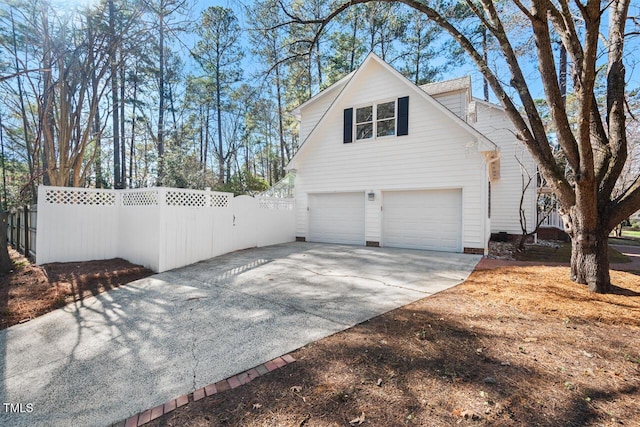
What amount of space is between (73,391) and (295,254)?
6086 millimetres

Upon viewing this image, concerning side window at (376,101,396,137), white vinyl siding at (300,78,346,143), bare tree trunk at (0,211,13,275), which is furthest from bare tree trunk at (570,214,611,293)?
bare tree trunk at (0,211,13,275)

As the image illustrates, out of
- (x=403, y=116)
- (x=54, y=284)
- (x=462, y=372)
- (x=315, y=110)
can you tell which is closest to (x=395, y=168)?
(x=403, y=116)

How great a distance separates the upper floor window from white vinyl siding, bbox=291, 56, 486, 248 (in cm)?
20

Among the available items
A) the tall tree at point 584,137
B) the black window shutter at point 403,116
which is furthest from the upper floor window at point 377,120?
the tall tree at point 584,137

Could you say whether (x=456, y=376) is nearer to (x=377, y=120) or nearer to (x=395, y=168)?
(x=395, y=168)

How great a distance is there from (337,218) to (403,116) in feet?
14.1

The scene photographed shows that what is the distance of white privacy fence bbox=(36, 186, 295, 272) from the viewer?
6438 millimetres

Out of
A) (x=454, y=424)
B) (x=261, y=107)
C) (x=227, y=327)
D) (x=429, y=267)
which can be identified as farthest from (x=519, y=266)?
(x=261, y=107)

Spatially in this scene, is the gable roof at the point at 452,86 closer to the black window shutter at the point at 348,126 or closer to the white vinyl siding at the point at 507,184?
the black window shutter at the point at 348,126

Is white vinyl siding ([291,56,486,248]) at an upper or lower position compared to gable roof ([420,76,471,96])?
lower

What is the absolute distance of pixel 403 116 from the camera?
9.59 metres

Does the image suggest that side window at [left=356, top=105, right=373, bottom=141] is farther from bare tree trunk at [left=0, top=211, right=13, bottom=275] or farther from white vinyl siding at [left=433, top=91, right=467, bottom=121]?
bare tree trunk at [left=0, top=211, right=13, bottom=275]

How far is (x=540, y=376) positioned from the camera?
7.83 feet

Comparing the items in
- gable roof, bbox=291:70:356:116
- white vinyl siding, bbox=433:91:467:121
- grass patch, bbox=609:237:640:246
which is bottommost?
grass patch, bbox=609:237:640:246
